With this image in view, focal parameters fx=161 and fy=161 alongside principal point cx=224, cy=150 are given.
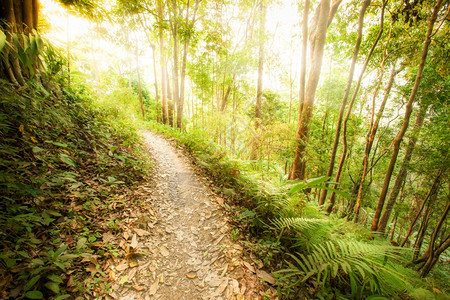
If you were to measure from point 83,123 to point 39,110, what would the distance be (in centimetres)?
136

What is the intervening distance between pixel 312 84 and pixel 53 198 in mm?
7312

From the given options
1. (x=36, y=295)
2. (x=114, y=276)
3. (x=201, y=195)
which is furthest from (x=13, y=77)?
(x=201, y=195)

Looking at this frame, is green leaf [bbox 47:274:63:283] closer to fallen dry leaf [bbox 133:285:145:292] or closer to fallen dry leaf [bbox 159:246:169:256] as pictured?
fallen dry leaf [bbox 133:285:145:292]

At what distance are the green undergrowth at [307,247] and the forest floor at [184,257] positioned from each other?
27 centimetres

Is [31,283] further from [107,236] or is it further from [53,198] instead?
[53,198]

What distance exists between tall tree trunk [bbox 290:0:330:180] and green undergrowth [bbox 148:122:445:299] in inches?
110

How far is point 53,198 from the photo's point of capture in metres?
2.23

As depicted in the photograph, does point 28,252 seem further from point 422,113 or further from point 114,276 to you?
point 422,113

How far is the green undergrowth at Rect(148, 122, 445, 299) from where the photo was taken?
73.5 inches

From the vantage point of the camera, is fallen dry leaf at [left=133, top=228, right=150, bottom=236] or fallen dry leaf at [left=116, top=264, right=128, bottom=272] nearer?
fallen dry leaf at [left=116, top=264, right=128, bottom=272]

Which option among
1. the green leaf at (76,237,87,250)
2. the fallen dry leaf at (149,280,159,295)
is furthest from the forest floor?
the green leaf at (76,237,87,250)

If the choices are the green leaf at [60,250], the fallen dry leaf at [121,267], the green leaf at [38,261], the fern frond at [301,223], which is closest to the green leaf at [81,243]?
the green leaf at [60,250]

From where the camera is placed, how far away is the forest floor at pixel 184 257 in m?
1.91

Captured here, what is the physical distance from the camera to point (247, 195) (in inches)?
137
